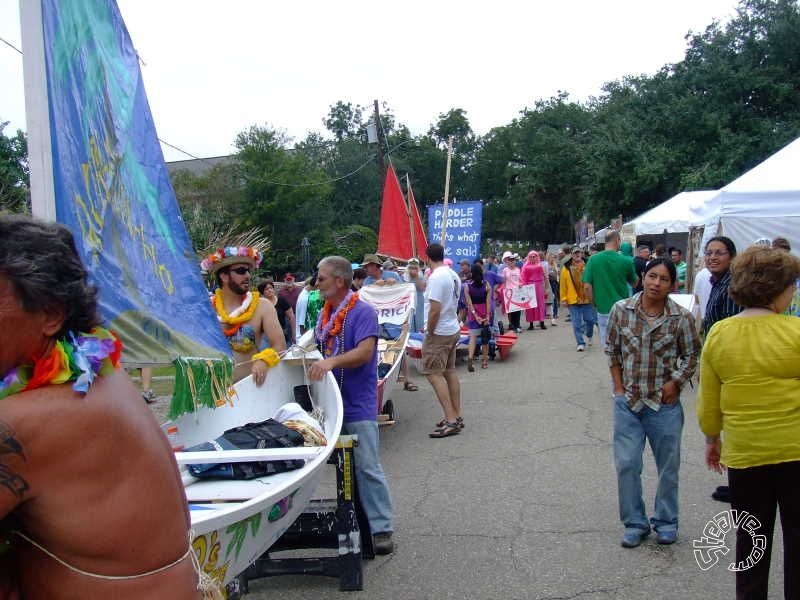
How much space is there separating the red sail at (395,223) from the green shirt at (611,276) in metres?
7.70

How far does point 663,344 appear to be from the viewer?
4.57 metres

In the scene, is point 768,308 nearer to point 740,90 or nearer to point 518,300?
point 518,300

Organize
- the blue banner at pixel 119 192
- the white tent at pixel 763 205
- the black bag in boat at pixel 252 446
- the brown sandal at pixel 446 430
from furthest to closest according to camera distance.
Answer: the white tent at pixel 763 205, the brown sandal at pixel 446 430, the black bag in boat at pixel 252 446, the blue banner at pixel 119 192

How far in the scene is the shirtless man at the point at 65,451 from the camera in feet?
5.17

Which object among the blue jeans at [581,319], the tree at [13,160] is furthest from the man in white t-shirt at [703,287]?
the tree at [13,160]

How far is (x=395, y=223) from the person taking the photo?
17.2 metres

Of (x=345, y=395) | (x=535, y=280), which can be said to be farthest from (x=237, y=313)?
(x=535, y=280)

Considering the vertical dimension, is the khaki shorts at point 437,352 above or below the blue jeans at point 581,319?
above

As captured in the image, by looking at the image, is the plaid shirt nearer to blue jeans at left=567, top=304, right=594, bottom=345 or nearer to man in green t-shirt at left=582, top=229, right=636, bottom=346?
man in green t-shirt at left=582, top=229, right=636, bottom=346

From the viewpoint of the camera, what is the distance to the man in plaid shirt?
4.56m

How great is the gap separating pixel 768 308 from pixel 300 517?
2893 millimetres

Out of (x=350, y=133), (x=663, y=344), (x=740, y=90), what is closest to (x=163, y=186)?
(x=663, y=344)

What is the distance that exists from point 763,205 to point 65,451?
10122 millimetres

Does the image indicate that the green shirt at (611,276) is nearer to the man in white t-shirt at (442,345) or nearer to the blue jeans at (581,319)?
the man in white t-shirt at (442,345)
